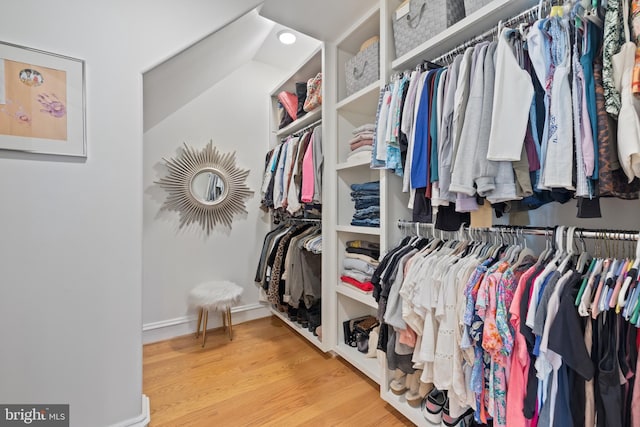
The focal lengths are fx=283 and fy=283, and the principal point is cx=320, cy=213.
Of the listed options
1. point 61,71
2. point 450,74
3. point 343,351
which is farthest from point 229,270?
point 450,74

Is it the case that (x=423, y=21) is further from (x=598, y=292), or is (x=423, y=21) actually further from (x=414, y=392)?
(x=414, y=392)

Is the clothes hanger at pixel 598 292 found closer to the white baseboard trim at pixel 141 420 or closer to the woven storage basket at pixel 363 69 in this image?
the woven storage basket at pixel 363 69

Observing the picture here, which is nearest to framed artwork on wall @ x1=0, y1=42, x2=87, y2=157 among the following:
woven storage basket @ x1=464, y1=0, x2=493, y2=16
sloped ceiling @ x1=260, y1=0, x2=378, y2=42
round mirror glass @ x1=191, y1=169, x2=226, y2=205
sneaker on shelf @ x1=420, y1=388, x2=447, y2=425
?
sloped ceiling @ x1=260, y1=0, x2=378, y2=42

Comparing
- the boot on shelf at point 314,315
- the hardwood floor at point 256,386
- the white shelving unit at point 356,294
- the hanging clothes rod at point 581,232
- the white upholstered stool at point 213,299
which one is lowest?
the hardwood floor at point 256,386

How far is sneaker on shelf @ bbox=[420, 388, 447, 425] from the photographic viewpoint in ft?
4.45

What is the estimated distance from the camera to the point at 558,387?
89 centimetres

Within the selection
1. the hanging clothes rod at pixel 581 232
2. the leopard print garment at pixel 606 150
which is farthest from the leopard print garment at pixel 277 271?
the leopard print garment at pixel 606 150

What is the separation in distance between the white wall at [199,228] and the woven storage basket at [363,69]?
127 centimetres

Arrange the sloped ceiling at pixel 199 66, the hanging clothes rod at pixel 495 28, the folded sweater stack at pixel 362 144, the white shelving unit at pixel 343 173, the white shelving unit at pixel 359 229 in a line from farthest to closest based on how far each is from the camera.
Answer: the sloped ceiling at pixel 199 66 → the white shelving unit at pixel 343 173 → the folded sweater stack at pixel 362 144 → the white shelving unit at pixel 359 229 → the hanging clothes rod at pixel 495 28

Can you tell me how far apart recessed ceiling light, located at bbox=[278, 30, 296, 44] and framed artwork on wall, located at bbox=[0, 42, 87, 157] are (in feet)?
5.39

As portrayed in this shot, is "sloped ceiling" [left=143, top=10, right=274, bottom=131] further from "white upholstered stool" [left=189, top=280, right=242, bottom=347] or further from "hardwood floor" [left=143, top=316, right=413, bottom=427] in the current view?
"hardwood floor" [left=143, top=316, right=413, bottom=427]

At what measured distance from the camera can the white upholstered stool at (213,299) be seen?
2.30 meters

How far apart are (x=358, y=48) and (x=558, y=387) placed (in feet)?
7.09

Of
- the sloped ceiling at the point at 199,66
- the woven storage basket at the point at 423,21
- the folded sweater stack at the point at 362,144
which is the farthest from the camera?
the sloped ceiling at the point at 199,66
